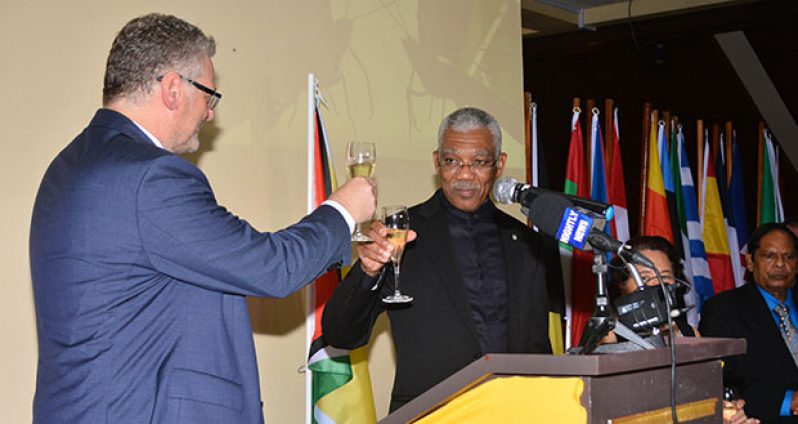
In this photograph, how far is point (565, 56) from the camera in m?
8.66

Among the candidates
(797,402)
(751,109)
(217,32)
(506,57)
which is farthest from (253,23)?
(751,109)

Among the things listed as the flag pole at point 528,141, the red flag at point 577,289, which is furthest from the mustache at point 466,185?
the flag pole at point 528,141

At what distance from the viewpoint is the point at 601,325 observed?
1.96m

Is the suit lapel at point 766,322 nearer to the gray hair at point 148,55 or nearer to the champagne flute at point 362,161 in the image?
the champagne flute at point 362,161

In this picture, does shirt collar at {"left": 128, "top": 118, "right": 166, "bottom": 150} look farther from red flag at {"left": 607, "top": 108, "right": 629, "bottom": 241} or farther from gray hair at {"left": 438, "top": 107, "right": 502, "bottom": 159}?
red flag at {"left": 607, "top": 108, "right": 629, "bottom": 241}

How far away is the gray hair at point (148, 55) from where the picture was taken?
2184 millimetres

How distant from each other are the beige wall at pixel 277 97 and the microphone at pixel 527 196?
1432 millimetres

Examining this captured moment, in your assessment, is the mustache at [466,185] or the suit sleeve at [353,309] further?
the mustache at [466,185]

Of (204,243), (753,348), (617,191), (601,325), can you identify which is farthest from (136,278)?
(617,191)

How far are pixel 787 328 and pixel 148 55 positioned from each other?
136 inches

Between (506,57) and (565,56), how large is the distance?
3937 millimetres

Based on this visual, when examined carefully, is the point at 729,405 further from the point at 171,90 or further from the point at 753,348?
the point at 753,348

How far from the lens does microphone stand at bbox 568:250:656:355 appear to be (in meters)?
1.96

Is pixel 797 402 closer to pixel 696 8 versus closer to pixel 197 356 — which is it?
pixel 197 356
